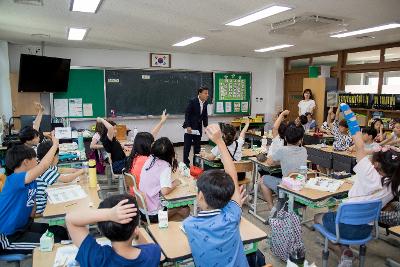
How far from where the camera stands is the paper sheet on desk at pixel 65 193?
110 inches

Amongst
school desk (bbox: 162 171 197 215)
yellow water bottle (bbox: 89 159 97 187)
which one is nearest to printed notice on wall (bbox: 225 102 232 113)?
school desk (bbox: 162 171 197 215)

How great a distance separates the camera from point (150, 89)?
871 centimetres

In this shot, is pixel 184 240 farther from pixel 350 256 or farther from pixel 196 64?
pixel 196 64

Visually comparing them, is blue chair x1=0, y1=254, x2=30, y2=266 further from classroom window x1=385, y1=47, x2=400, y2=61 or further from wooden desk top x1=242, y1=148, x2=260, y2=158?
classroom window x1=385, y1=47, x2=400, y2=61

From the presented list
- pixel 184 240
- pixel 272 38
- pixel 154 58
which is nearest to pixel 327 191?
pixel 184 240

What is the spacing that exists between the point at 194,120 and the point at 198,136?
353 mm

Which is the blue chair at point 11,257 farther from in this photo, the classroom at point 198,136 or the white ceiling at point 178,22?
the white ceiling at point 178,22

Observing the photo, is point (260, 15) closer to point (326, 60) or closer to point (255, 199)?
point (255, 199)

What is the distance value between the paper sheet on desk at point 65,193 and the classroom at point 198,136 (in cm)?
2

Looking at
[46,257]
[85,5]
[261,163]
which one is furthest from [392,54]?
[46,257]

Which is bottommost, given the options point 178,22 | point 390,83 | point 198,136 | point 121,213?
point 198,136

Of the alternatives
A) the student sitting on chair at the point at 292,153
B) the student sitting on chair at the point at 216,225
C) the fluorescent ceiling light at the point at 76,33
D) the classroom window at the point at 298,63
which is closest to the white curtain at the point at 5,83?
the fluorescent ceiling light at the point at 76,33

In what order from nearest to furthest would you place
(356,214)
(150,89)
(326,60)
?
(356,214), (150,89), (326,60)

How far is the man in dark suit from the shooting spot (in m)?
6.57
